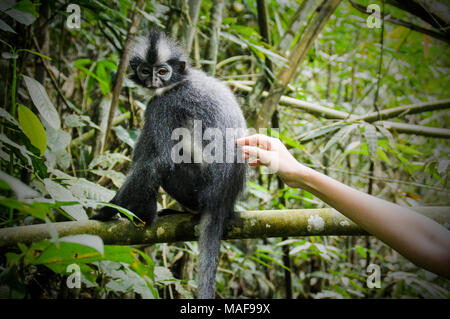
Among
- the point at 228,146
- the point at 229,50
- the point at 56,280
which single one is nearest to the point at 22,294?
the point at 228,146

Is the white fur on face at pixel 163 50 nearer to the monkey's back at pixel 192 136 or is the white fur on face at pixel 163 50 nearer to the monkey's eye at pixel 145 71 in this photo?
the monkey's eye at pixel 145 71

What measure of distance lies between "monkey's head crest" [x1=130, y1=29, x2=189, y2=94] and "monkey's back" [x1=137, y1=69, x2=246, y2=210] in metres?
0.21

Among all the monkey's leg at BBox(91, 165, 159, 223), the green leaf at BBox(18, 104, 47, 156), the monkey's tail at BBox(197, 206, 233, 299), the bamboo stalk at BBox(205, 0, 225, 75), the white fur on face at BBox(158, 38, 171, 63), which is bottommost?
the monkey's tail at BBox(197, 206, 233, 299)

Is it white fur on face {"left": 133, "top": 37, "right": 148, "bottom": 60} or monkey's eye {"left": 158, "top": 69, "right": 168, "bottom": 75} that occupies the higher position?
white fur on face {"left": 133, "top": 37, "right": 148, "bottom": 60}

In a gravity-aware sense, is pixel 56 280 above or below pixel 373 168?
below

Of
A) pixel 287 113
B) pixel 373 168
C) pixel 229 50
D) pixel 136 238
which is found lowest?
pixel 136 238

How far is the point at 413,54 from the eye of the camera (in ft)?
12.6

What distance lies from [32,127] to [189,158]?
111 cm

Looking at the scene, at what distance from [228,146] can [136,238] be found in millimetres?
862

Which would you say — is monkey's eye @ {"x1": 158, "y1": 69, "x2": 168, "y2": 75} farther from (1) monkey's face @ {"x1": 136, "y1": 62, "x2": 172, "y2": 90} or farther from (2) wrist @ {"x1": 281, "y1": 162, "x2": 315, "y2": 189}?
(2) wrist @ {"x1": 281, "y1": 162, "x2": 315, "y2": 189}

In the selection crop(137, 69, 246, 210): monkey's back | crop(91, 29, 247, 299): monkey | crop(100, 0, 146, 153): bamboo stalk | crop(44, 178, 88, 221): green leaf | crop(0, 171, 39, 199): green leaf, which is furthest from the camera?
crop(100, 0, 146, 153): bamboo stalk

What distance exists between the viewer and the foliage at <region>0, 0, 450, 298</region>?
1.29 m

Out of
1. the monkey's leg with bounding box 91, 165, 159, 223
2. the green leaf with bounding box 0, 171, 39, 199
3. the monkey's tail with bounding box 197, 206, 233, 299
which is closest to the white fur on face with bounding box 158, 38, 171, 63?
the monkey's leg with bounding box 91, 165, 159, 223
